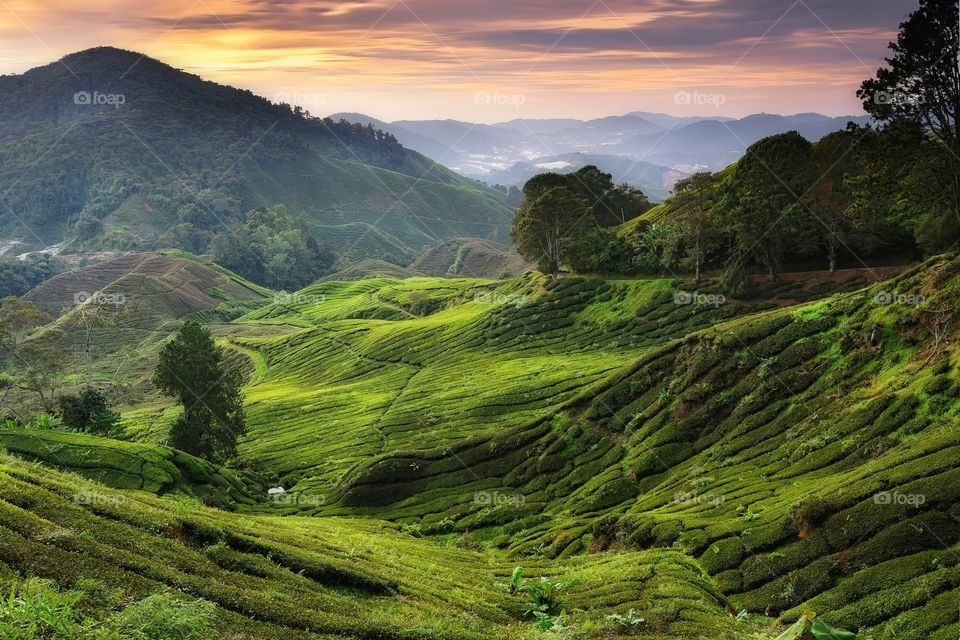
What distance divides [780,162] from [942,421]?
5831 cm

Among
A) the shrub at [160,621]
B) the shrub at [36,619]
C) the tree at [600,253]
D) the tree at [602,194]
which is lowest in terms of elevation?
the shrub at [160,621]

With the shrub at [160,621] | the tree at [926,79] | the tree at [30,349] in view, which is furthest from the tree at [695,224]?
the shrub at [160,621]

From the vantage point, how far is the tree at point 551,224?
357 ft

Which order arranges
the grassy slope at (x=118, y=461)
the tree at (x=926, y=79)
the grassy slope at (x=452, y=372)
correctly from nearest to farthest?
1. the tree at (x=926, y=79)
2. the grassy slope at (x=118, y=461)
3. the grassy slope at (x=452, y=372)

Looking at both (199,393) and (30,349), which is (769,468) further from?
(30,349)

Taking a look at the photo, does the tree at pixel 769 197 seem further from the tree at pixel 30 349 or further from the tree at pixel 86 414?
the tree at pixel 30 349

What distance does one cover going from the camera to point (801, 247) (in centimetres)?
8038

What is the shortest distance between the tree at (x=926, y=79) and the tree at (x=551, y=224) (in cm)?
7156

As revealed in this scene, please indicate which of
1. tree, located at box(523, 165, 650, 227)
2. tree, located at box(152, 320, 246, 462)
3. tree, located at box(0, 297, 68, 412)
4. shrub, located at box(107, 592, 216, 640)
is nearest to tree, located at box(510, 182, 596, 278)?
tree, located at box(523, 165, 650, 227)

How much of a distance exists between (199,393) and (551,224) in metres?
62.1

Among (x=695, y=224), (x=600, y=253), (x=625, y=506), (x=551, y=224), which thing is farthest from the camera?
(x=551, y=224)

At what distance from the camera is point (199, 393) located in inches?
2785

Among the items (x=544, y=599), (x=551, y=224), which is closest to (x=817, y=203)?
(x=551, y=224)

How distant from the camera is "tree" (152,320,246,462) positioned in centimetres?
6969
